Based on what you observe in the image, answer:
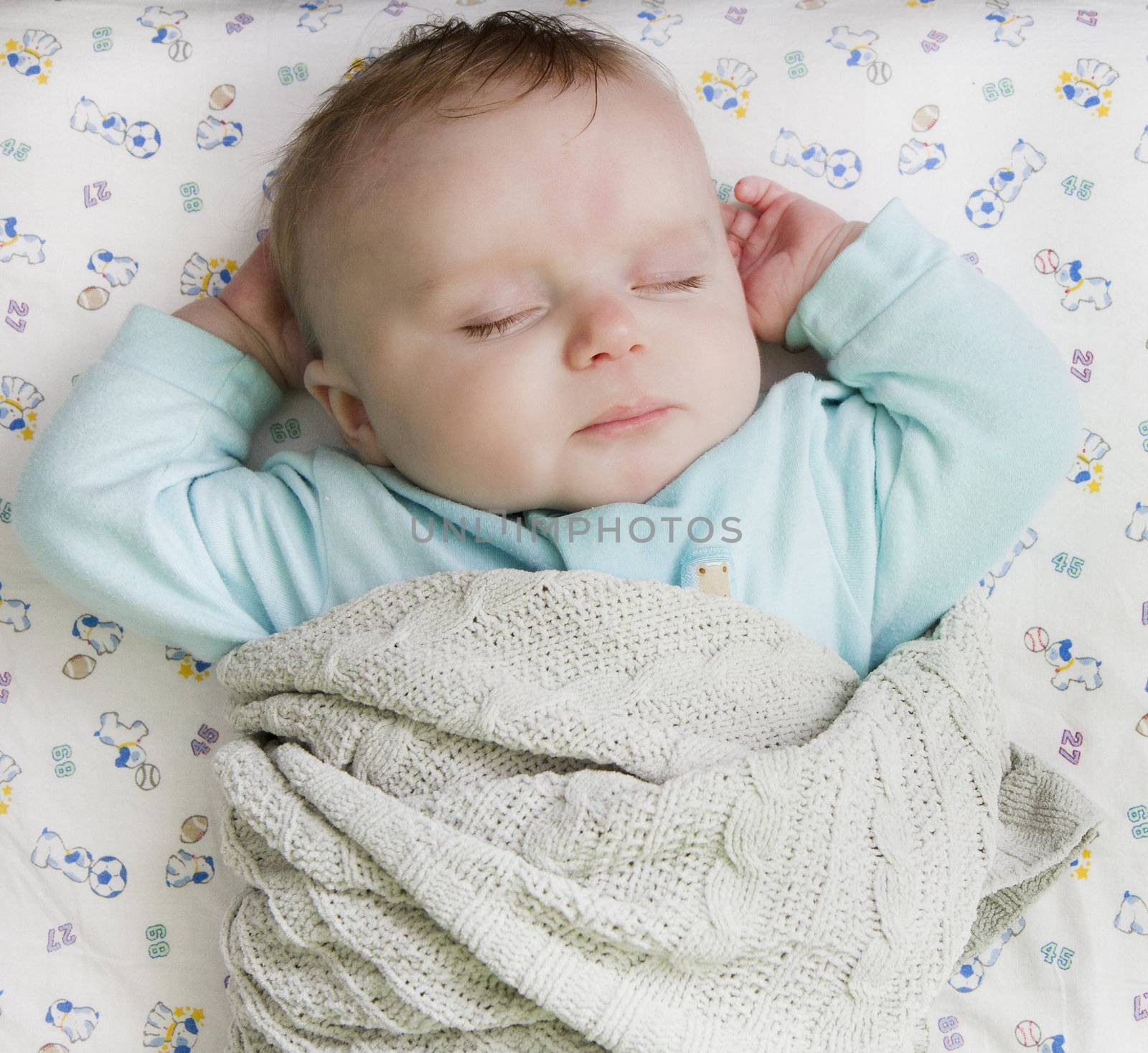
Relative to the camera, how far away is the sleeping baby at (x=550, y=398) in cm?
111

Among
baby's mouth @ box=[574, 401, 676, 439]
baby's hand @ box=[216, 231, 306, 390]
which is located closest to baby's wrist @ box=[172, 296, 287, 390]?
baby's hand @ box=[216, 231, 306, 390]

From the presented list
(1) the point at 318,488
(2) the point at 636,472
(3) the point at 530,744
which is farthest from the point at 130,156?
(3) the point at 530,744

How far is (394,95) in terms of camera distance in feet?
3.84

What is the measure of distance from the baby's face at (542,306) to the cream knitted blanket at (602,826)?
0.14 m

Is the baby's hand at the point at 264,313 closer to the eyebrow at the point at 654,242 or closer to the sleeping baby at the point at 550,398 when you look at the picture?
the sleeping baby at the point at 550,398

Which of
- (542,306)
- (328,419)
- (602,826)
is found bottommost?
(602,826)

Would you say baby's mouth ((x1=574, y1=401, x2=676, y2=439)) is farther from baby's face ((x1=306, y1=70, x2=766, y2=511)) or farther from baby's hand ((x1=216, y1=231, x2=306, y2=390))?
baby's hand ((x1=216, y1=231, x2=306, y2=390))

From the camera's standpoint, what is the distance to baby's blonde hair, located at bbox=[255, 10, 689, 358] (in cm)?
116

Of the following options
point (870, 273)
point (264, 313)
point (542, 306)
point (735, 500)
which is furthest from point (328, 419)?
point (870, 273)

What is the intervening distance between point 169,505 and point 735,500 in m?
0.59

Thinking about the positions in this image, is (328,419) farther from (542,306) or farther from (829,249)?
(829,249)

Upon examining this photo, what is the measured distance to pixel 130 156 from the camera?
1.40 m

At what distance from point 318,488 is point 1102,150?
0.98 m

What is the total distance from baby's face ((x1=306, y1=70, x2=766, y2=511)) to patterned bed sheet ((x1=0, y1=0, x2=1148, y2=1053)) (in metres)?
0.24
